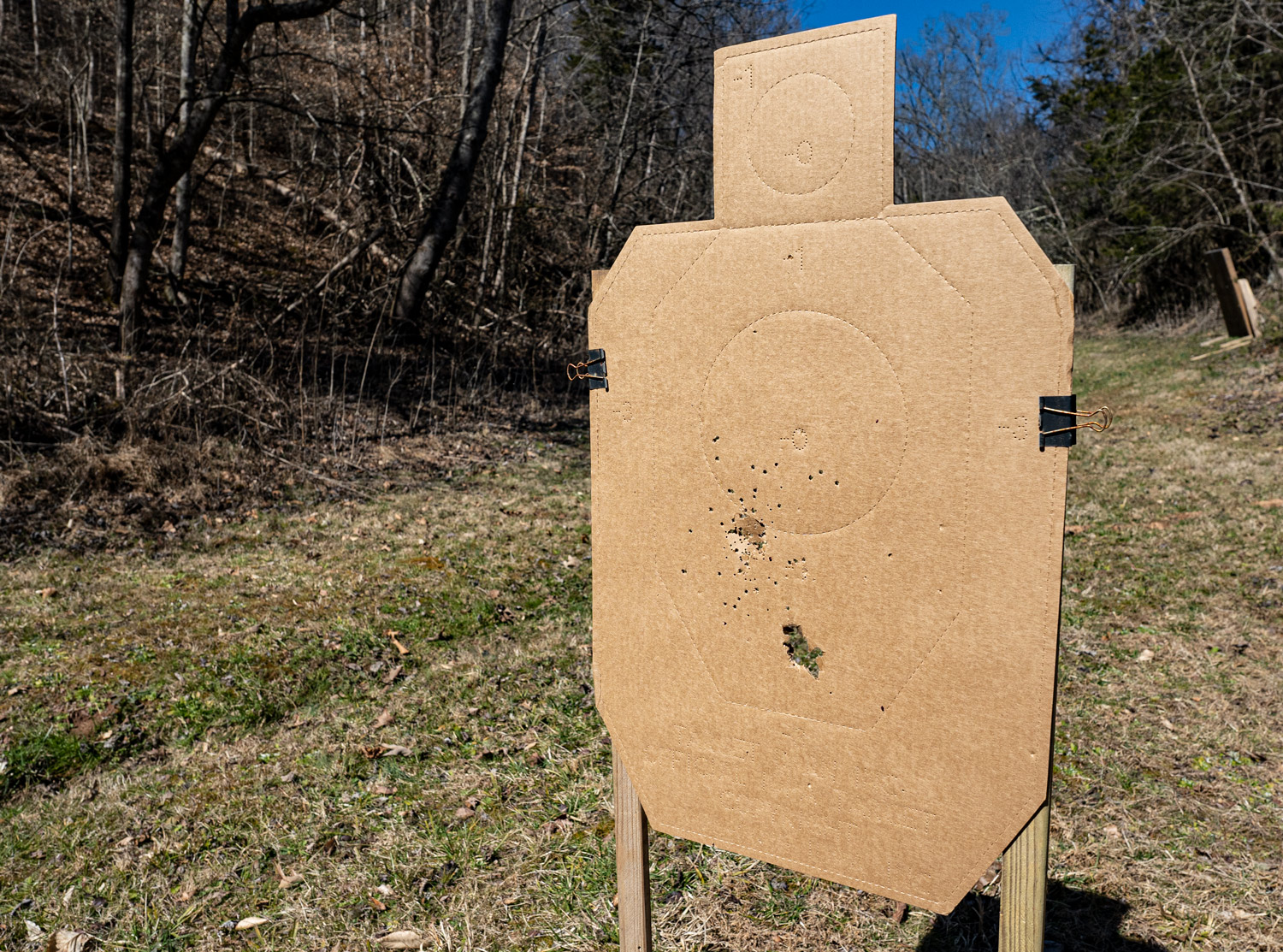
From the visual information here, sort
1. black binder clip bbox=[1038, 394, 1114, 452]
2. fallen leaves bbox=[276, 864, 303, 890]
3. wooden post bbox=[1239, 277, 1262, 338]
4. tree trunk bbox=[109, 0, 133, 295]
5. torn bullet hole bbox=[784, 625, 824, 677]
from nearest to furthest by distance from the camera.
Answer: black binder clip bbox=[1038, 394, 1114, 452], torn bullet hole bbox=[784, 625, 824, 677], fallen leaves bbox=[276, 864, 303, 890], tree trunk bbox=[109, 0, 133, 295], wooden post bbox=[1239, 277, 1262, 338]

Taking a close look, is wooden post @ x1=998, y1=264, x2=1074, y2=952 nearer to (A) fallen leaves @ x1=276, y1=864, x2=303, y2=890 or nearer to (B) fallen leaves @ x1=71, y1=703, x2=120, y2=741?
(A) fallen leaves @ x1=276, y1=864, x2=303, y2=890

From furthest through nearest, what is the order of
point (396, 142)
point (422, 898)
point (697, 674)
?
1. point (396, 142)
2. point (422, 898)
3. point (697, 674)

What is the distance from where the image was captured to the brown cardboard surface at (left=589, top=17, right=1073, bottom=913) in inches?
55.6

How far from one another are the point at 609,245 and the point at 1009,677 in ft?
39.4

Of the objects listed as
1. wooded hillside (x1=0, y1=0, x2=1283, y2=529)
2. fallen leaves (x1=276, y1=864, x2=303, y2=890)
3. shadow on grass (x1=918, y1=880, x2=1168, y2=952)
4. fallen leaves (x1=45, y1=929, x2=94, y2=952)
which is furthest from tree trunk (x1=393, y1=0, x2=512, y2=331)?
shadow on grass (x1=918, y1=880, x2=1168, y2=952)

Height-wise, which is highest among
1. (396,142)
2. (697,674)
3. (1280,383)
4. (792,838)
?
(396,142)

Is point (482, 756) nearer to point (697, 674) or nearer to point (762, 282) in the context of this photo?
point (697, 674)

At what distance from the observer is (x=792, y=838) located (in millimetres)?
1649

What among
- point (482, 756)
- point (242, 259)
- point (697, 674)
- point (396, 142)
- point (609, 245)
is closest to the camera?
point (697, 674)

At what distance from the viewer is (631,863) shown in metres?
1.79

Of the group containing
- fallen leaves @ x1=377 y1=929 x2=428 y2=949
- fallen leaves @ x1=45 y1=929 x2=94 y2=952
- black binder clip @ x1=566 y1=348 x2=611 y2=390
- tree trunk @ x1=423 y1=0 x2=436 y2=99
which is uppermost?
tree trunk @ x1=423 y1=0 x2=436 y2=99

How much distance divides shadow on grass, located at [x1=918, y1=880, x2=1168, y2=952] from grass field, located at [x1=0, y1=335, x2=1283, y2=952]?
11 mm

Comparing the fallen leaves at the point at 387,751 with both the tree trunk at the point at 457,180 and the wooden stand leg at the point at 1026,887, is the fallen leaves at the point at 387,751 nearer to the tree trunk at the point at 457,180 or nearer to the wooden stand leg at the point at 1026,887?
the wooden stand leg at the point at 1026,887

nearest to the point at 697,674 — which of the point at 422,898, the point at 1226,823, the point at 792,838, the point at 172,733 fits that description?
the point at 792,838
